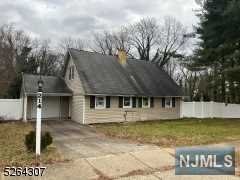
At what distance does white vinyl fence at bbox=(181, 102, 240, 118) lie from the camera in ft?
85.3

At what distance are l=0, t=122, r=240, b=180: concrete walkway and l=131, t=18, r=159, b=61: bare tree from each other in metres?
33.4

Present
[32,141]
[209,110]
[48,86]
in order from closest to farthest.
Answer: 1. [32,141]
2. [48,86]
3. [209,110]

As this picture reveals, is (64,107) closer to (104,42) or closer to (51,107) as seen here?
(51,107)

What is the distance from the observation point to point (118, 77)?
2295 cm

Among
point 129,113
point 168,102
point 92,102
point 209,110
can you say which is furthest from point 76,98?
point 209,110

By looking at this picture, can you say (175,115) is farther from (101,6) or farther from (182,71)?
(182,71)

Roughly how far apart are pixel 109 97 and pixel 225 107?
12.1 meters

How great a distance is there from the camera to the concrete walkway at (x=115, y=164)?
7.14m

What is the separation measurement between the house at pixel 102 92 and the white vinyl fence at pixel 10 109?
62 cm

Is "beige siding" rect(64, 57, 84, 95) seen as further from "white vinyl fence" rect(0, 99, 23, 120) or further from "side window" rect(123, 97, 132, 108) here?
"white vinyl fence" rect(0, 99, 23, 120)

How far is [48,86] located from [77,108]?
3043mm

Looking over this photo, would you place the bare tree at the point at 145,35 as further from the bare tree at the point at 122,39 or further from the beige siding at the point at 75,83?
the beige siding at the point at 75,83

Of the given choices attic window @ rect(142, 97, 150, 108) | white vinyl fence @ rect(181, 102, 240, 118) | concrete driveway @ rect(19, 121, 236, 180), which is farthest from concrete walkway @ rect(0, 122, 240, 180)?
white vinyl fence @ rect(181, 102, 240, 118)

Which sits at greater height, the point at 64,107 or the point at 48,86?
the point at 48,86
